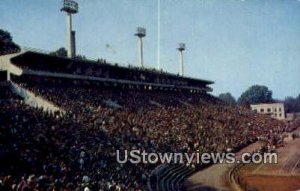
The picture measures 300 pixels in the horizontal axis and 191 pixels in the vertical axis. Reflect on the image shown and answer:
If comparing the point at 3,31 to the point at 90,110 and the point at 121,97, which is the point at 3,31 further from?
the point at 90,110

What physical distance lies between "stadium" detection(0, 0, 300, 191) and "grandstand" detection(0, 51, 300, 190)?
0.26ft

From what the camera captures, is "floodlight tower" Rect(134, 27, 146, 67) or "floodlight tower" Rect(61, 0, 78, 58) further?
"floodlight tower" Rect(134, 27, 146, 67)

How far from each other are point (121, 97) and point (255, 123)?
2079 cm

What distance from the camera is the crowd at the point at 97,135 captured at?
57.3 feet

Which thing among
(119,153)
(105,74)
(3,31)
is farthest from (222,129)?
(3,31)

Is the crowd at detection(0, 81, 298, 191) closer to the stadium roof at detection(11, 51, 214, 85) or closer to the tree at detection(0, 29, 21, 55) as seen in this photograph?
the stadium roof at detection(11, 51, 214, 85)

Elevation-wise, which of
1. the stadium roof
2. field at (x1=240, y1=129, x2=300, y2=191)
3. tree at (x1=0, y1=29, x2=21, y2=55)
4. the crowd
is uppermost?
tree at (x1=0, y1=29, x2=21, y2=55)

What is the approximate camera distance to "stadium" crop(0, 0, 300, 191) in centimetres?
1862

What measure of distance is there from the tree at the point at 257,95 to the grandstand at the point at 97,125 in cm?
6992

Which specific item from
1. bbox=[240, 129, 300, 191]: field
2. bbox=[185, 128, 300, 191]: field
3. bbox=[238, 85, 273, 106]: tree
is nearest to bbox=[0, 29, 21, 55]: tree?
bbox=[185, 128, 300, 191]: field

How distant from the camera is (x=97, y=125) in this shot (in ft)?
90.4

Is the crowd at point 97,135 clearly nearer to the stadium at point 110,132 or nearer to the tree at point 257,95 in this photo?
the stadium at point 110,132

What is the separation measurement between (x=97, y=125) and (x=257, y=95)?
107 m

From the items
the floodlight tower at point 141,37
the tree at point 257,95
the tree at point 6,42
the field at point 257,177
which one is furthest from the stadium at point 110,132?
the tree at point 257,95
